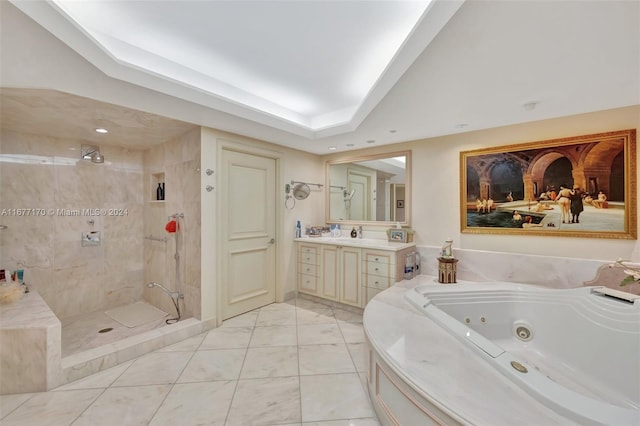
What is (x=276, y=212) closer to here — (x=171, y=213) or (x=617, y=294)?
(x=171, y=213)

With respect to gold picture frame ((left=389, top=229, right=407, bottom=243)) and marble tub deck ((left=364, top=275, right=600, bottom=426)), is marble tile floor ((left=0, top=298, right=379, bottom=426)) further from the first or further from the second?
gold picture frame ((left=389, top=229, right=407, bottom=243))

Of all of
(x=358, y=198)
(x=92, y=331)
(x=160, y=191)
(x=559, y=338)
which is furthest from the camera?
(x=358, y=198)

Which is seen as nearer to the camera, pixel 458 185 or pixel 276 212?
pixel 458 185

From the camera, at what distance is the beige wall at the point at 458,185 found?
92.9 inches

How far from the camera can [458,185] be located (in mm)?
3084

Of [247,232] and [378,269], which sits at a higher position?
[247,232]

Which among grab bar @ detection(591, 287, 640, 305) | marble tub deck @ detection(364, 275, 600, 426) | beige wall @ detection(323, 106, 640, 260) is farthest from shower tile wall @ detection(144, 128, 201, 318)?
grab bar @ detection(591, 287, 640, 305)

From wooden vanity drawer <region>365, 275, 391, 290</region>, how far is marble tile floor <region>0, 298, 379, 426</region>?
623 millimetres

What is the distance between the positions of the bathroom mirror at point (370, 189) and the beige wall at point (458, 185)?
0.13 meters

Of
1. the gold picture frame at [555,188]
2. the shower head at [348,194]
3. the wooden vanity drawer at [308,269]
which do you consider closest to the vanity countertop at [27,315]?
the wooden vanity drawer at [308,269]

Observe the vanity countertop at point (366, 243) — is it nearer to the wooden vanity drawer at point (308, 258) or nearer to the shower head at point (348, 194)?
the wooden vanity drawer at point (308, 258)

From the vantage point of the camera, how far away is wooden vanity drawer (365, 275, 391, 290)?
2988mm

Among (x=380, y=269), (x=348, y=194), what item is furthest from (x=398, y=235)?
(x=348, y=194)

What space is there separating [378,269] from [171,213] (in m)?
2.59
